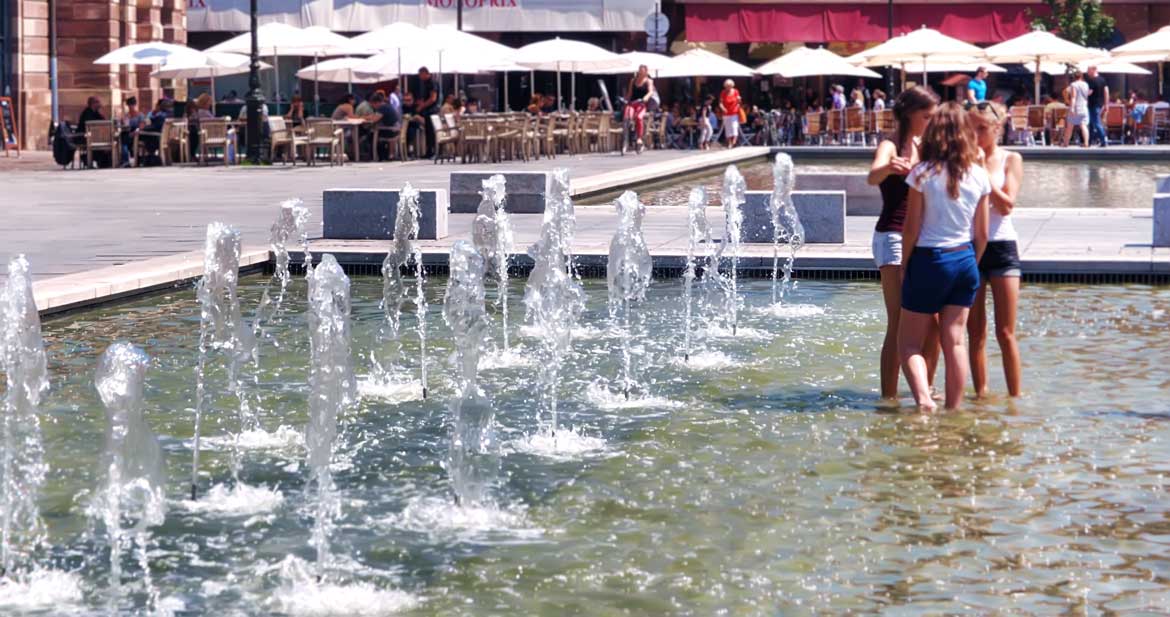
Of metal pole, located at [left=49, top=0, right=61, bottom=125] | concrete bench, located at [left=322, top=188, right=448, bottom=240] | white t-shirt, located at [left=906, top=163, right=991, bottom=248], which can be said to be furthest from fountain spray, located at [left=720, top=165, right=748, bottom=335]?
metal pole, located at [left=49, top=0, right=61, bottom=125]

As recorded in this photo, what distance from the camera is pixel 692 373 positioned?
11641 mm

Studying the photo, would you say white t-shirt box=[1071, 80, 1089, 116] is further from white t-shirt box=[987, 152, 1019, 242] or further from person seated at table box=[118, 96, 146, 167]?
white t-shirt box=[987, 152, 1019, 242]

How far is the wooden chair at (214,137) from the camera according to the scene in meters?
33.5

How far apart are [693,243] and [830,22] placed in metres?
36.9

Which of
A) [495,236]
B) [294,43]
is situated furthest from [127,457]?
[294,43]

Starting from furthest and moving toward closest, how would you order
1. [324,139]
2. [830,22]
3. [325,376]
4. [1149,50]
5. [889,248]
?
1. [830,22]
2. [1149,50]
3. [324,139]
4. [889,248]
5. [325,376]

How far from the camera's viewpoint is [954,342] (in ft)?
31.8

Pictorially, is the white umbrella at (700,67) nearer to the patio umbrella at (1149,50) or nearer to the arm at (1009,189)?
the patio umbrella at (1149,50)

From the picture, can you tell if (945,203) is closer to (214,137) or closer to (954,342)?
(954,342)

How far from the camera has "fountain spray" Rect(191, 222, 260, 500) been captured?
1001 centimetres

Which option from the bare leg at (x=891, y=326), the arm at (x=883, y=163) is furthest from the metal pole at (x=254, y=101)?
the arm at (x=883, y=163)

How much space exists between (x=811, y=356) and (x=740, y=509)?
424 centimetres

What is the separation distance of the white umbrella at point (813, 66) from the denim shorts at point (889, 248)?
33.5m

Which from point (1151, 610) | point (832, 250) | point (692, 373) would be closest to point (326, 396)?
point (1151, 610)
